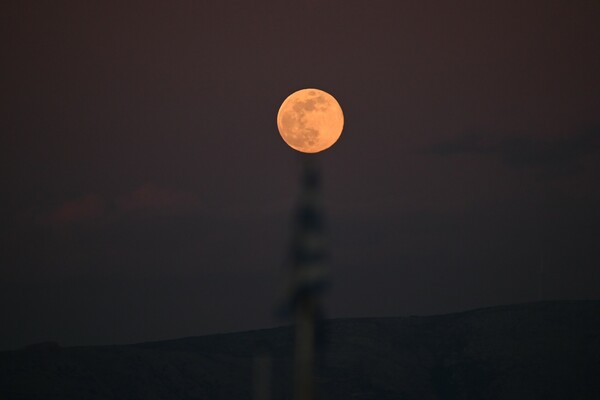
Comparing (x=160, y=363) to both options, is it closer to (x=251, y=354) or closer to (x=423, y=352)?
(x=251, y=354)

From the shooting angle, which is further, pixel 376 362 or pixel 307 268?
pixel 376 362

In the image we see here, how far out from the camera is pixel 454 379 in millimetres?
154000

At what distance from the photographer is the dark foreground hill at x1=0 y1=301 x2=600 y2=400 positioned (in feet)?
434

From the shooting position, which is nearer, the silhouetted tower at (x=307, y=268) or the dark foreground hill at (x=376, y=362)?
the silhouetted tower at (x=307, y=268)

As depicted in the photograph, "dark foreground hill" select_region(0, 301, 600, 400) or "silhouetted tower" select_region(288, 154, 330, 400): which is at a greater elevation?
"dark foreground hill" select_region(0, 301, 600, 400)

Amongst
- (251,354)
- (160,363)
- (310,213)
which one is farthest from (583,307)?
(310,213)

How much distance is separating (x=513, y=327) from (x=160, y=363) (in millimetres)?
59689

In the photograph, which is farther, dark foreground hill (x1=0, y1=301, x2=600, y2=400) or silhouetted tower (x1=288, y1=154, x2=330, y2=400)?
dark foreground hill (x1=0, y1=301, x2=600, y2=400)

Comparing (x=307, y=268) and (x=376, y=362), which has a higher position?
(x=376, y=362)

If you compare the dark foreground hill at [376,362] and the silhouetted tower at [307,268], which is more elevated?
the dark foreground hill at [376,362]

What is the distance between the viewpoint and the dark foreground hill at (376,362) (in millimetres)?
132250

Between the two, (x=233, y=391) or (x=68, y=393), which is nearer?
(x=68, y=393)

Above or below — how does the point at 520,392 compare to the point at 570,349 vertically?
below

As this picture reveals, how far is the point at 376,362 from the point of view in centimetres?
15412
